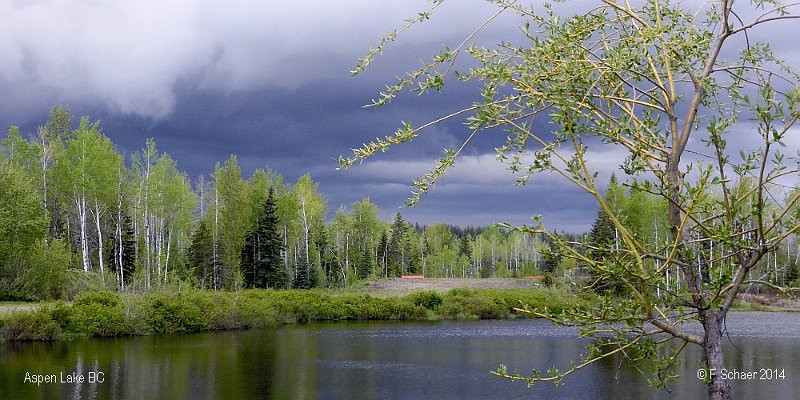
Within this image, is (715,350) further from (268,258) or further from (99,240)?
(268,258)

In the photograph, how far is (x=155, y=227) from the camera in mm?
51375

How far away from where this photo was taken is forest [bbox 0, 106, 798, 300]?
36.6 m

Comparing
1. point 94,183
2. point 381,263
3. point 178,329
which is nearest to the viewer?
point 178,329

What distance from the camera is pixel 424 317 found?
4669cm

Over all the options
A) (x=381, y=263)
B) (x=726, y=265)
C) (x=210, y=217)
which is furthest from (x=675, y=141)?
(x=381, y=263)

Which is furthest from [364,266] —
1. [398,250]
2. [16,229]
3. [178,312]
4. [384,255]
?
[16,229]

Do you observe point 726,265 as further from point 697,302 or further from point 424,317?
point 424,317

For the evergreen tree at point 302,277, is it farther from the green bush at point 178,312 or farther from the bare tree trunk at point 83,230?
the green bush at point 178,312

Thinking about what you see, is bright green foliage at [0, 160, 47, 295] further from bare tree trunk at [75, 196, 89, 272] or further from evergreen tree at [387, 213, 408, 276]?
evergreen tree at [387, 213, 408, 276]

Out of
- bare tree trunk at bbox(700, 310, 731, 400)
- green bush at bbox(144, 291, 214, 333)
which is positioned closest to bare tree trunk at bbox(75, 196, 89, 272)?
green bush at bbox(144, 291, 214, 333)

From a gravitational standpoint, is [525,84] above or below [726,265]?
above

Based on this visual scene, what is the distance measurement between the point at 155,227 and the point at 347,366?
31.5m

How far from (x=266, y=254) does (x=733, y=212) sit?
50259 millimetres

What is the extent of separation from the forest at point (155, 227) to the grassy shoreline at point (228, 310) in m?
1.91
